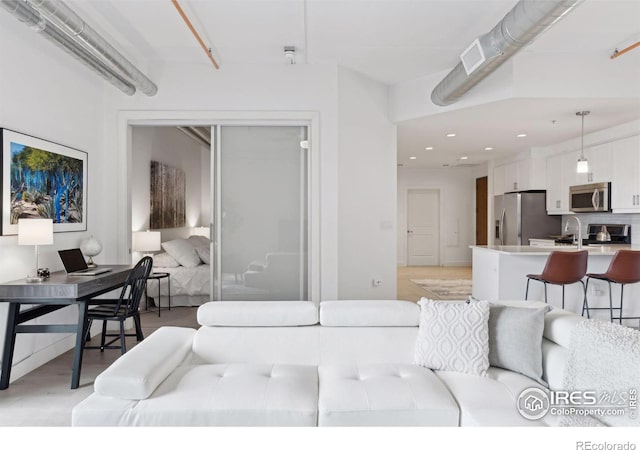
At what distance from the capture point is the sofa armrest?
1.84 meters

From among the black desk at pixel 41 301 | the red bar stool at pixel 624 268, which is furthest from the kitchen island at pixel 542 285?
the black desk at pixel 41 301

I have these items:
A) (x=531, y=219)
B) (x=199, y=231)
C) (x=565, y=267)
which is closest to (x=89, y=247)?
(x=199, y=231)

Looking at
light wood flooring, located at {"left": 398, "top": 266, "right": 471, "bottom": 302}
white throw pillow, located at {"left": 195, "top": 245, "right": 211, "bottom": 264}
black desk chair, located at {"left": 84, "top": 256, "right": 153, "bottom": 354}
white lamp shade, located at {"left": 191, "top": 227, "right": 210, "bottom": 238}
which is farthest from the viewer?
white lamp shade, located at {"left": 191, "top": 227, "right": 210, "bottom": 238}

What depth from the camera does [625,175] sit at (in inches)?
208

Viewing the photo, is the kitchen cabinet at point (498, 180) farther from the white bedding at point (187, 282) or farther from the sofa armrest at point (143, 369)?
the sofa armrest at point (143, 369)

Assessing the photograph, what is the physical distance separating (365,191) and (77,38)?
3058mm

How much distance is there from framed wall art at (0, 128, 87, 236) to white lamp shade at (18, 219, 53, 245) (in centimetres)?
15

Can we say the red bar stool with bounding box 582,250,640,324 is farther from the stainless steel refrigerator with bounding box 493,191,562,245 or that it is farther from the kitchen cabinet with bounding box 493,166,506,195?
the kitchen cabinet with bounding box 493,166,506,195

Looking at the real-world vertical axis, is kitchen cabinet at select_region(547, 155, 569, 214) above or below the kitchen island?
above

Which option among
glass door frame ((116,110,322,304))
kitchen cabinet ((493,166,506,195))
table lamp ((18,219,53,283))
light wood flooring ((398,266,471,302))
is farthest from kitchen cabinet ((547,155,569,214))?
table lamp ((18,219,53,283))

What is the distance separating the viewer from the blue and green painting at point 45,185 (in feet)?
10.6

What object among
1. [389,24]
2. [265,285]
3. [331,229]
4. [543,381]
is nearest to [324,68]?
[389,24]

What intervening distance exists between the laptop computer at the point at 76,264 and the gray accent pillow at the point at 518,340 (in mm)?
3131

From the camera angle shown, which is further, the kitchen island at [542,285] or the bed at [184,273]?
the bed at [184,273]
